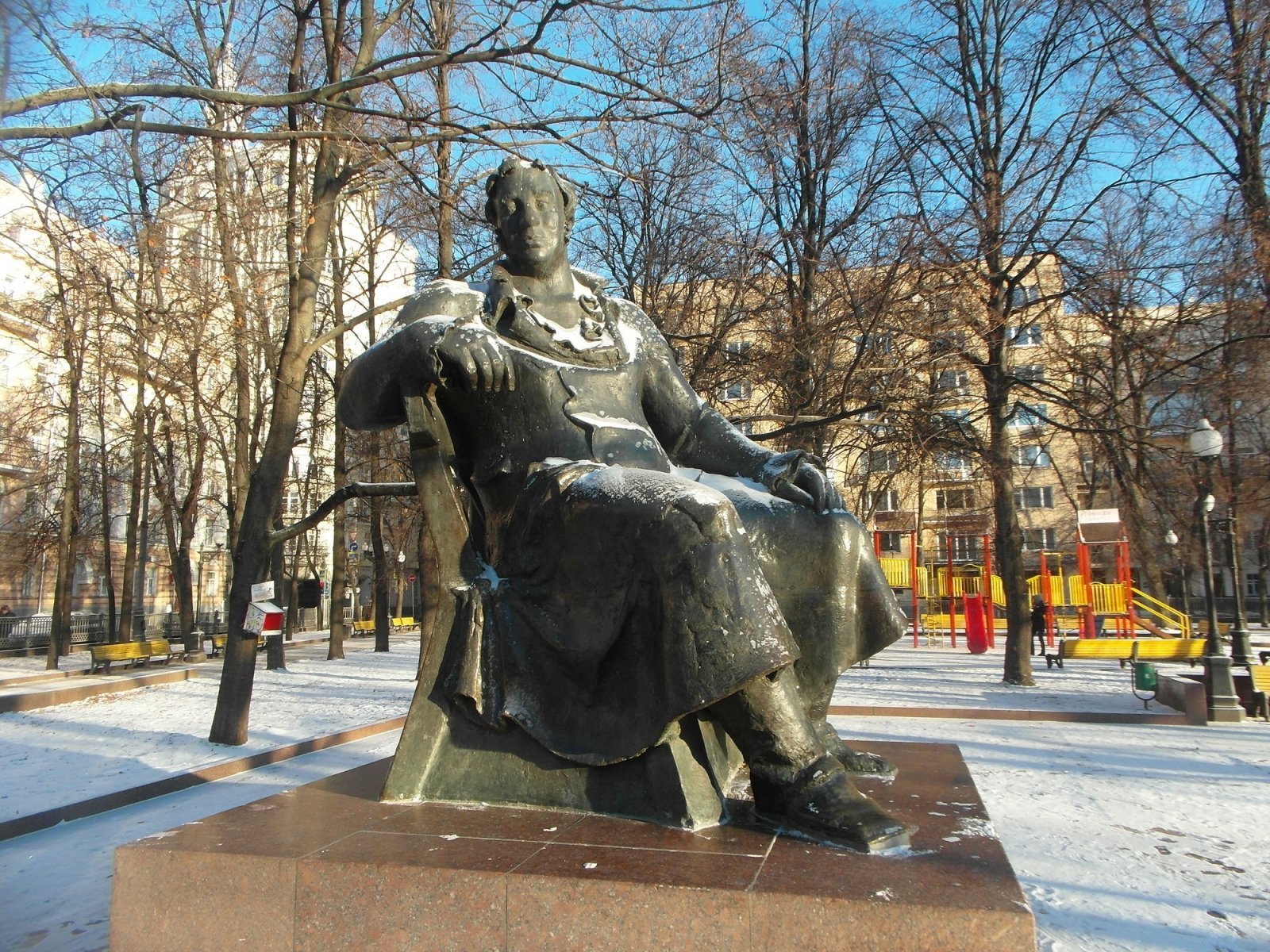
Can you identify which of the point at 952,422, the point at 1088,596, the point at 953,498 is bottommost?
the point at 1088,596

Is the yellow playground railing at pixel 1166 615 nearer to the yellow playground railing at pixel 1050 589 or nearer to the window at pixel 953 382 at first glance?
the yellow playground railing at pixel 1050 589

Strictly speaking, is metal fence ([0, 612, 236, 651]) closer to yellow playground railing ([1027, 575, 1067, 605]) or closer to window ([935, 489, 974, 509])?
yellow playground railing ([1027, 575, 1067, 605])

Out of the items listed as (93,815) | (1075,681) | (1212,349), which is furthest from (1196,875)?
(1075,681)

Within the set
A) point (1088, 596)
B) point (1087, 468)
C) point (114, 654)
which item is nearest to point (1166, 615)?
point (1088, 596)

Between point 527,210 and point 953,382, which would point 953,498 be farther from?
point 527,210

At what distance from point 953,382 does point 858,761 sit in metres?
14.4

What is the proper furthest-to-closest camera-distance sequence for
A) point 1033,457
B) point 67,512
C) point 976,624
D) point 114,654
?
point 1033,457
point 976,624
point 67,512
point 114,654

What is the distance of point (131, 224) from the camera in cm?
813

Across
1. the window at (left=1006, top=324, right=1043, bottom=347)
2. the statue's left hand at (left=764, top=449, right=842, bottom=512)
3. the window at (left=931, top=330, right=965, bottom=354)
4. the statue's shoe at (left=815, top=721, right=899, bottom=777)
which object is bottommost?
the statue's shoe at (left=815, top=721, right=899, bottom=777)

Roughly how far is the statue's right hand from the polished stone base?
1350 millimetres

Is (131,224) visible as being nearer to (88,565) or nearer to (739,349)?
(739,349)

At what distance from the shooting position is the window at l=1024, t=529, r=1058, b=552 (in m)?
41.8

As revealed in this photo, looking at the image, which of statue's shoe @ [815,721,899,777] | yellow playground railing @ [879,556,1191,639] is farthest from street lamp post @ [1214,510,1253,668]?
statue's shoe @ [815,721,899,777]

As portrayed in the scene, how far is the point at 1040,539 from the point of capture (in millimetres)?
42844
